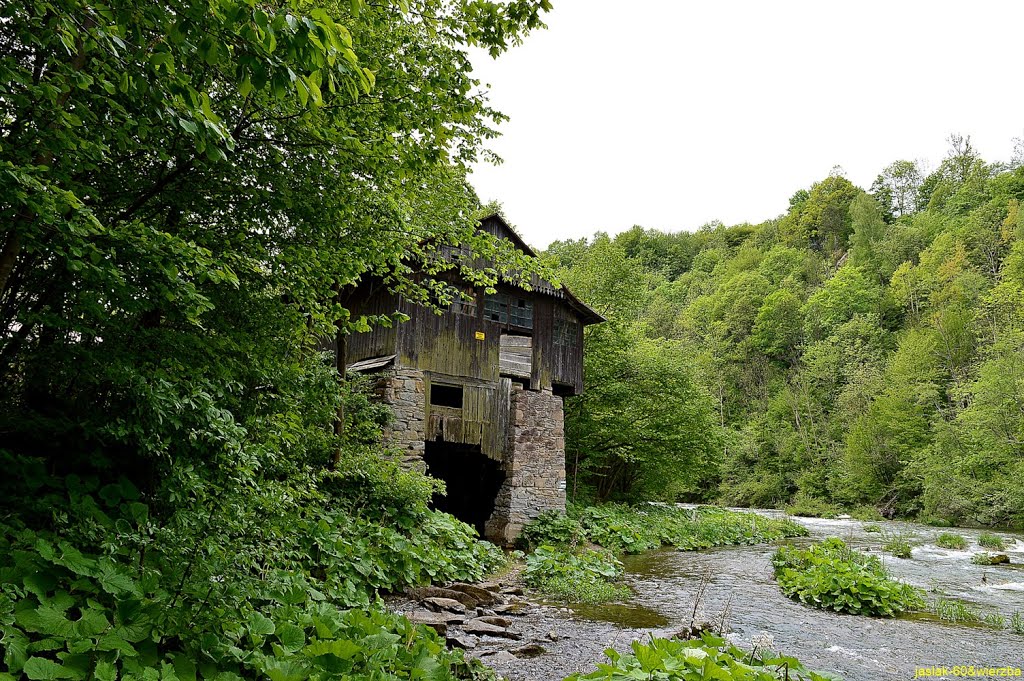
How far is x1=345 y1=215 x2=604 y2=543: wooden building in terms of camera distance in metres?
14.9

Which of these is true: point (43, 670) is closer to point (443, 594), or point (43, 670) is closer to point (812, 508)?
point (443, 594)

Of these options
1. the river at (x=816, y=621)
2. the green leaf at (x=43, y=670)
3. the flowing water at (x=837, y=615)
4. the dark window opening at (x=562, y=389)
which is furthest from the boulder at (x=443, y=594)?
the dark window opening at (x=562, y=389)

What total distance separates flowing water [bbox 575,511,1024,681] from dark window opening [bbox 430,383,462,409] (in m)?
5.96

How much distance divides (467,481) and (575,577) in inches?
311

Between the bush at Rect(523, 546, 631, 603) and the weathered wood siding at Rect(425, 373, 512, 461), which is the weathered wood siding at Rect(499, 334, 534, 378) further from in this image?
the bush at Rect(523, 546, 631, 603)

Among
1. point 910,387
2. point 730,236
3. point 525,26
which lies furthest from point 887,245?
point 525,26

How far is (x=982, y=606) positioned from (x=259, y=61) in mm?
13048

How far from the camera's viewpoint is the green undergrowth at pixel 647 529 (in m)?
16.4

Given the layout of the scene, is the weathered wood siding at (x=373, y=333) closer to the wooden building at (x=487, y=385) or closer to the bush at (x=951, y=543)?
the wooden building at (x=487, y=385)

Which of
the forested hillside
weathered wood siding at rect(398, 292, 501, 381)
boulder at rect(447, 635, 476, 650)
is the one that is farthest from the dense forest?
the forested hillside

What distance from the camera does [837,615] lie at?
953 centimetres

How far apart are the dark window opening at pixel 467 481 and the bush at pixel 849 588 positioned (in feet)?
26.8

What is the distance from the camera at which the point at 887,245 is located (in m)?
56.4

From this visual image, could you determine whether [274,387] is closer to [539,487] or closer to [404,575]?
[404,575]
